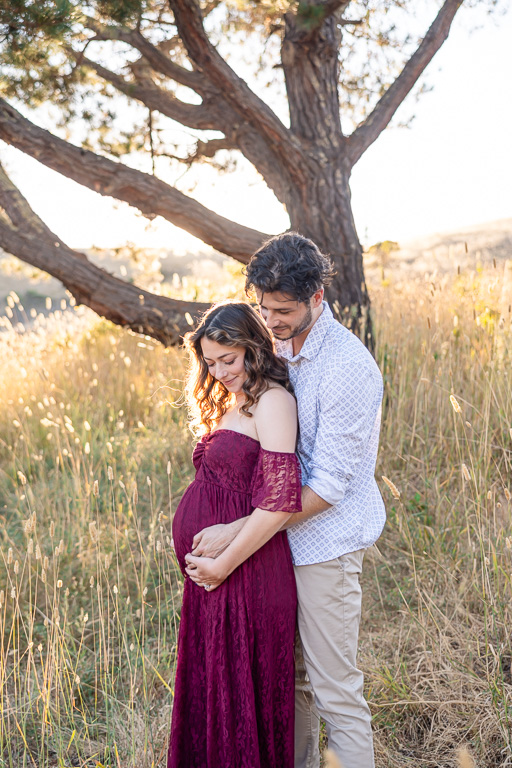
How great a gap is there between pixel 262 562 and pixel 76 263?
3.31 m

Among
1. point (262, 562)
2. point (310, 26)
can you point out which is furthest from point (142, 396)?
point (262, 562)

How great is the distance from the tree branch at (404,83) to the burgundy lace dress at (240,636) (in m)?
3.60

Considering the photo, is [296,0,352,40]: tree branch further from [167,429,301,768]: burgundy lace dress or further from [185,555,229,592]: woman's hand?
[185,555,229,592]: woman's hand

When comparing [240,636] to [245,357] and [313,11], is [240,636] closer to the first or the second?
[245,357]

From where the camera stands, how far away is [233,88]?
15.1 ft

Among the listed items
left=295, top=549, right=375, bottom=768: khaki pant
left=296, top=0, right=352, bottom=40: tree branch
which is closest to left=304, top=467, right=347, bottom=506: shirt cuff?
left=295, top=549, right=375, bottom=768: khaki pant

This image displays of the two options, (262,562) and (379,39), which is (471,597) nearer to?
(262,562)

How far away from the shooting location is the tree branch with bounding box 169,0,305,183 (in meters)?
4.41

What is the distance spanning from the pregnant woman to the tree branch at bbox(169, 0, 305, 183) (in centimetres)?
293

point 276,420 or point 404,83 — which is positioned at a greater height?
point 404,83

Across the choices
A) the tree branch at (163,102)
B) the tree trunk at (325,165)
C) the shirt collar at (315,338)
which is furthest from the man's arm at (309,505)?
the tree branch at (163,102)

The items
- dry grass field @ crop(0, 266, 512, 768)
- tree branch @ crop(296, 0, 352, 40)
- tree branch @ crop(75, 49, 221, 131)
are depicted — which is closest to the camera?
dry grass field @ crop(0, 266, 512, 768)

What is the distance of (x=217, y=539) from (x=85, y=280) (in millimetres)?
3179

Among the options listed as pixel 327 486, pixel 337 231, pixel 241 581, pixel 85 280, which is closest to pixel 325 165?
pixel 337 231
